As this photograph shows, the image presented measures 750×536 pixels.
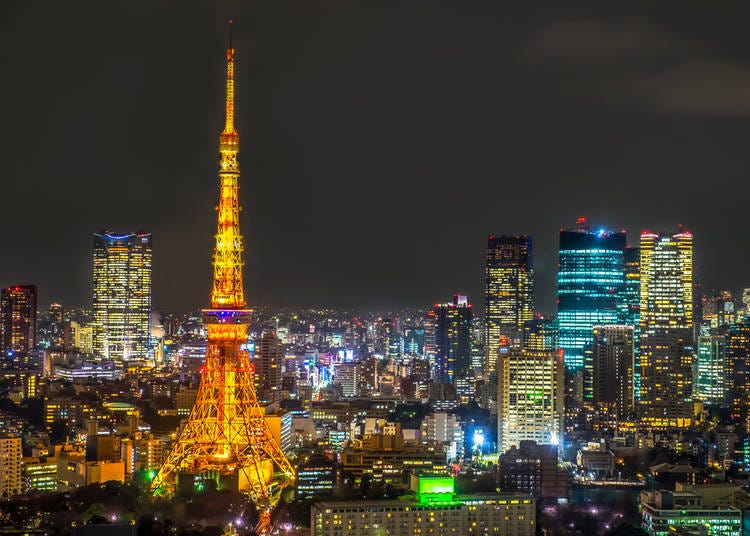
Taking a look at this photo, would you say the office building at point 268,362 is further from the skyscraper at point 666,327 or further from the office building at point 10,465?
the office building at point 10,465

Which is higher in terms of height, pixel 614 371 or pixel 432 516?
pixel 614 371

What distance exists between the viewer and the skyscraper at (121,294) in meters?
35.6

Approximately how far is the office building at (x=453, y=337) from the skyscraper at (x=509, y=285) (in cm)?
105

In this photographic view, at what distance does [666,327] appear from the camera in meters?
28.8

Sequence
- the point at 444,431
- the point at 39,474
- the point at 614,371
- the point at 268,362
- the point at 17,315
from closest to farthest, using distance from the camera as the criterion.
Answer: the point at 39,474 < the point at 444,431 < the point at 614,371 < the point at 268,362 < the point at 17,315

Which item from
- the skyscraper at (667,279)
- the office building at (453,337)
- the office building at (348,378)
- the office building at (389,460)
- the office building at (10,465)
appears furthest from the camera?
the office building at (453,337)

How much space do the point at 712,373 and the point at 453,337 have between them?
7.10 metres

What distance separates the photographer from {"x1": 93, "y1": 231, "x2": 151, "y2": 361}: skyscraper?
35.6 metres

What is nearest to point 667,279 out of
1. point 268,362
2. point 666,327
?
point 666,327

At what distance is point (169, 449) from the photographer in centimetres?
1706

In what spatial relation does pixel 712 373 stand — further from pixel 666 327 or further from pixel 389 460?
pixel 389 460

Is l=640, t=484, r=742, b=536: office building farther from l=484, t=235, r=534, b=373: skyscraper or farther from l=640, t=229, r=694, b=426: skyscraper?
l=484, t=235, r=534, b=373: skyscraper

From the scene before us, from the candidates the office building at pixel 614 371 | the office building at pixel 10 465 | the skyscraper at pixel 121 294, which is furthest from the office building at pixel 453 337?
the office building at pixel 10 465

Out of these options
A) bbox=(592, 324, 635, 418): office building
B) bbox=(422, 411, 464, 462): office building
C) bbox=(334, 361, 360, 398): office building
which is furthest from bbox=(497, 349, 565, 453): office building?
bbox=(334, 361, 360, 398): office building
